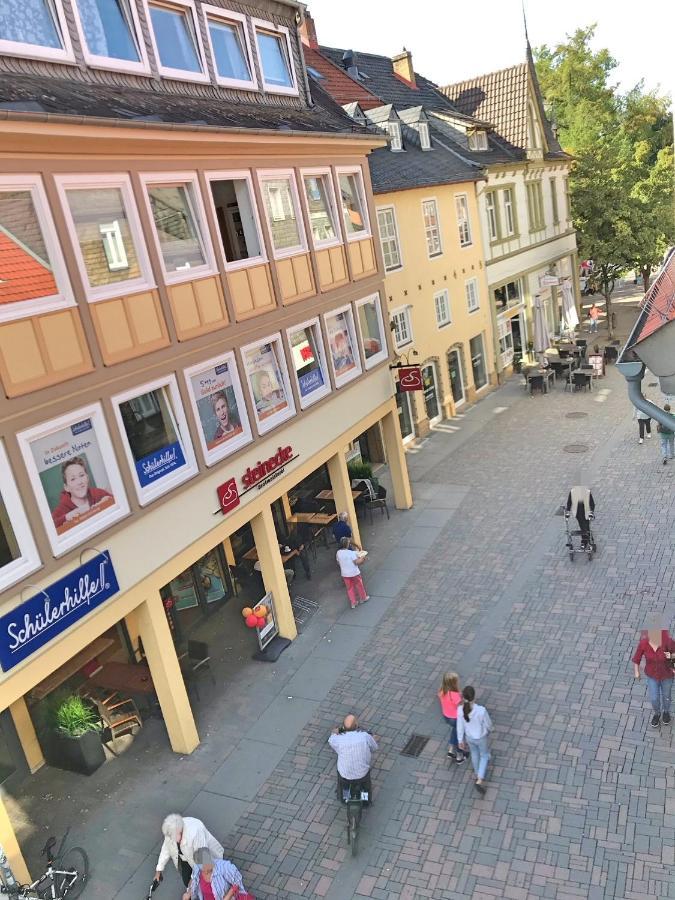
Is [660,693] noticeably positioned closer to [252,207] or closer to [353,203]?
[252,207]

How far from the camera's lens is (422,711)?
10.8 metres

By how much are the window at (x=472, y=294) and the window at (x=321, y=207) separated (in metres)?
13.3

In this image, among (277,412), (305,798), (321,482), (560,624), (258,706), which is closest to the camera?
(305,798)

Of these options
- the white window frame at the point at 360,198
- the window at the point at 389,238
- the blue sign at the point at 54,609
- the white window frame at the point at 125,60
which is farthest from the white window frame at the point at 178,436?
the window at the point at 389,238

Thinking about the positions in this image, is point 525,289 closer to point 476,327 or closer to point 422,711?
point 476,327

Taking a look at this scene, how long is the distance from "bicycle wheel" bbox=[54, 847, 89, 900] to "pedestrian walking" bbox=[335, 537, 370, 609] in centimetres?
637

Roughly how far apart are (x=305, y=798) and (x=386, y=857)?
1.54 metres

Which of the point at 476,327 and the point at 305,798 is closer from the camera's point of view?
the point at 305,798

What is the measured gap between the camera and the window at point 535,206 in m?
32.6

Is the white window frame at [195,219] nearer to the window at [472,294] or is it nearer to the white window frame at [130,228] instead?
the white window frame at [130,228]

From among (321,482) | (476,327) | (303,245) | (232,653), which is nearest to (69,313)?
(303,245)

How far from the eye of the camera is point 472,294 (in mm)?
27984

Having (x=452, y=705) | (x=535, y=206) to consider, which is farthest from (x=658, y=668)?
(x=535, y=206)

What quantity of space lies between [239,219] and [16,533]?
7170mm
